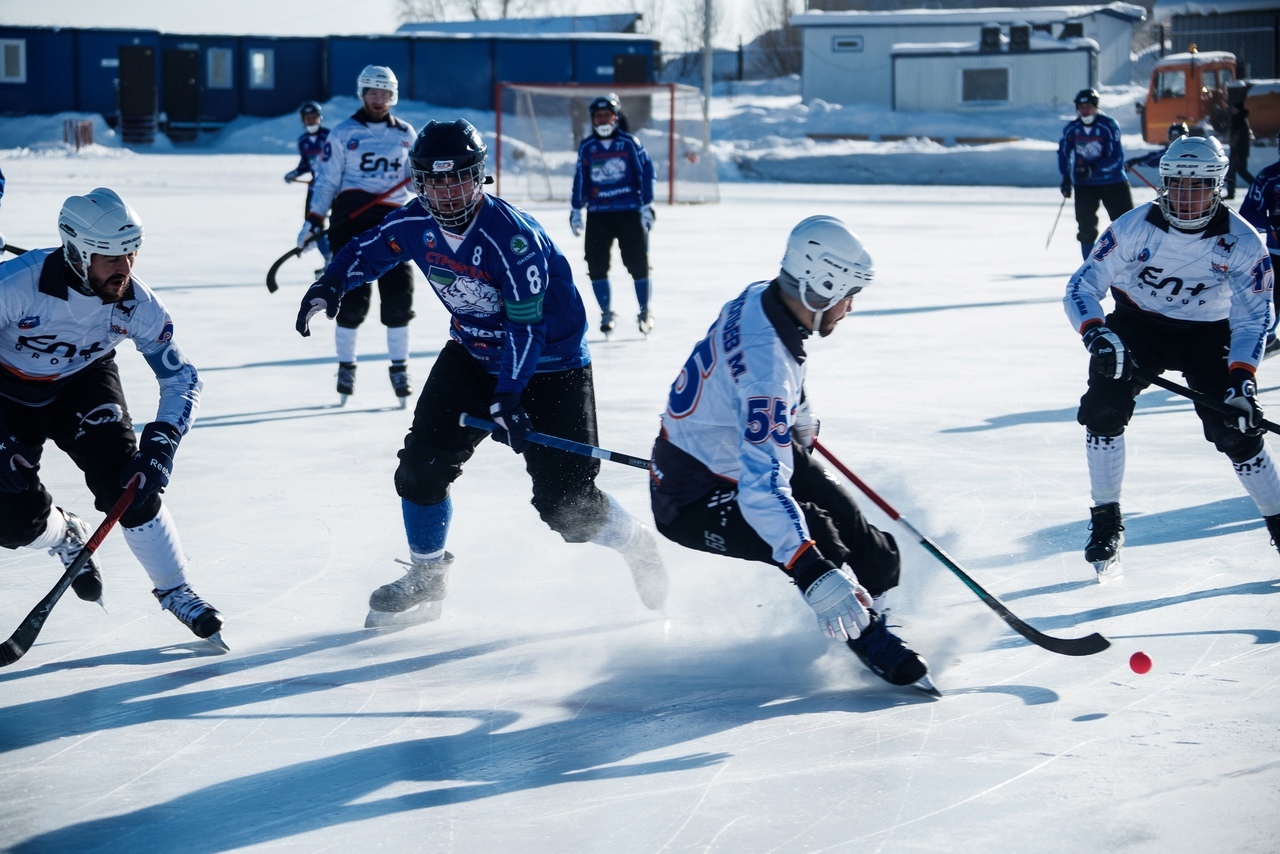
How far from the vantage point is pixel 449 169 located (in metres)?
3.64

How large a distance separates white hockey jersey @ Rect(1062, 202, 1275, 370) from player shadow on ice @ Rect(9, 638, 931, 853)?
1753mm

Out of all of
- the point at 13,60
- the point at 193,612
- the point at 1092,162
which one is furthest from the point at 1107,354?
the point at 13,60

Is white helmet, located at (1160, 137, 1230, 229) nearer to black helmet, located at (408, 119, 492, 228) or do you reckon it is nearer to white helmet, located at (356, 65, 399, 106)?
black helmet, located at (408, 119, 492, 228)

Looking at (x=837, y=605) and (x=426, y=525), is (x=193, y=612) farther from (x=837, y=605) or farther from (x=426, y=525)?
(x=837, y=605)

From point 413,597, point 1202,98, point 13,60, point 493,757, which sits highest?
point 13,60

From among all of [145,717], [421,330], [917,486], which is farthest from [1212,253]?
[421,330]

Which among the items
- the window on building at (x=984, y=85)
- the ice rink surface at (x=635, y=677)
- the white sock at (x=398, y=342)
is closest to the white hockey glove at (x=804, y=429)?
the ice rink surface at (x=635, y=677)

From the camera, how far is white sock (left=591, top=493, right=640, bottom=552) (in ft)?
13.2

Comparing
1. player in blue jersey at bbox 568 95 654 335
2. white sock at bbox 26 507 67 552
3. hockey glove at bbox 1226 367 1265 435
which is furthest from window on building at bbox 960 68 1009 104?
white sock at bbox 26 507 67 552

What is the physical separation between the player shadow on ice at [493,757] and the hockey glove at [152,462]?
579 mm

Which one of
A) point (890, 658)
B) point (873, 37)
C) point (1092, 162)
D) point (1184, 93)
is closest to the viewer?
point (890, 658)

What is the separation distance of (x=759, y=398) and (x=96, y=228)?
1.70 metres

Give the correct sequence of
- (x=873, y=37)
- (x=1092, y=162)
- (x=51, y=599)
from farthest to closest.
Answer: (x=873, y=37), (x=1092, y=162), (x=51, y=599)

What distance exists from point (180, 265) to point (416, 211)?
855 cm
